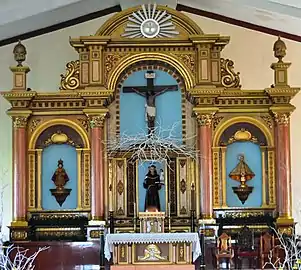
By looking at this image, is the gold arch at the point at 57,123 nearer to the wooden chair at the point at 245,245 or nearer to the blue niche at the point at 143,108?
the blue niche at the point at 143,108

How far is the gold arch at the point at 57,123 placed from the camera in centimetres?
1112

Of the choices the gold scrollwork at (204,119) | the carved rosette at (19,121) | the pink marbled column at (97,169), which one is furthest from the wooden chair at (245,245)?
the carved rosette at (19,121)

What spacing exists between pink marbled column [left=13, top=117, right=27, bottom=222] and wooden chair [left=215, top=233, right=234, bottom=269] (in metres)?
3.21

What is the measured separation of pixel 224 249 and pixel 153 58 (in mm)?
3408

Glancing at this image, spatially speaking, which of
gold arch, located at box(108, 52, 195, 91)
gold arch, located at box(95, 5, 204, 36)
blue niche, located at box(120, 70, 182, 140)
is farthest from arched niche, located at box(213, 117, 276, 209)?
gold arch, located at box(95, 5, 204, 36)

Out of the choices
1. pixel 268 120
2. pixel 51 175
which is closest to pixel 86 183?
pixel 51 175

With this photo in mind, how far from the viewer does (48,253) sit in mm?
10125

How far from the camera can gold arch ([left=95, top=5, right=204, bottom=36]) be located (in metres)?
11.1

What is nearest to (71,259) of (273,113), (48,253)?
(48,253)

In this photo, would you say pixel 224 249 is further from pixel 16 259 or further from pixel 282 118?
pixel 16 259

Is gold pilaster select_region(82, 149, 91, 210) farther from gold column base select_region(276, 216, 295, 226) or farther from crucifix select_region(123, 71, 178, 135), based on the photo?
gold column base select_region(276, 216, 295, 226)

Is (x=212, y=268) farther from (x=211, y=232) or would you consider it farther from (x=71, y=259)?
(x=71, y=259)

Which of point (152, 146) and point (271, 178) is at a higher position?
point (152, 146)

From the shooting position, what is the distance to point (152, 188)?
35.4 feet
